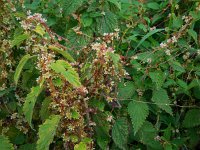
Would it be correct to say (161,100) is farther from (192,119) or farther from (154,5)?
(154,5)

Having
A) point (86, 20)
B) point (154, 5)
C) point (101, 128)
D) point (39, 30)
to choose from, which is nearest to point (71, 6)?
point (86, 20)

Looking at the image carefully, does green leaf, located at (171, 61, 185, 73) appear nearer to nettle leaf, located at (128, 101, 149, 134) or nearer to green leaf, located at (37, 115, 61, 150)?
nettle leaf, located at (128, 101, 149, 134)

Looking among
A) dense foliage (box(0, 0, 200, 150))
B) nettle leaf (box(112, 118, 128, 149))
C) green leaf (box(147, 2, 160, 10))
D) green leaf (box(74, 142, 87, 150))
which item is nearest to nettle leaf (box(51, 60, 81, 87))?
dense foliage (box(0, 0, 200, 150))

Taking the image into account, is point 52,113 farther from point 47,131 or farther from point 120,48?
point 120,48

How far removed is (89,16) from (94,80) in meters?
0.54

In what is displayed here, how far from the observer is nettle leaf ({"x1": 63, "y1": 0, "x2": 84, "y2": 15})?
2088 mm

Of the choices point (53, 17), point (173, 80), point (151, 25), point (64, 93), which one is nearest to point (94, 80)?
point (64, 93)

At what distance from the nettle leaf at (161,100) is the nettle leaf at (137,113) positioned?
0.08m

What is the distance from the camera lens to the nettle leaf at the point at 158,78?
2076mm

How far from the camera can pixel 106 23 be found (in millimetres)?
2176

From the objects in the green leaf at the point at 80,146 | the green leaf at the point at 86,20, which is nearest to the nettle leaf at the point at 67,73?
the green leaf at the point at 80,146

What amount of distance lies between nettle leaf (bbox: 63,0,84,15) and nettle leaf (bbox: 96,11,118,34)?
175 millimetres

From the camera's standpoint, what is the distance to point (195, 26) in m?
2.83

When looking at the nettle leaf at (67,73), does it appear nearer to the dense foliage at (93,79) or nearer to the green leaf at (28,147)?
the dense foliage at (93,79)
